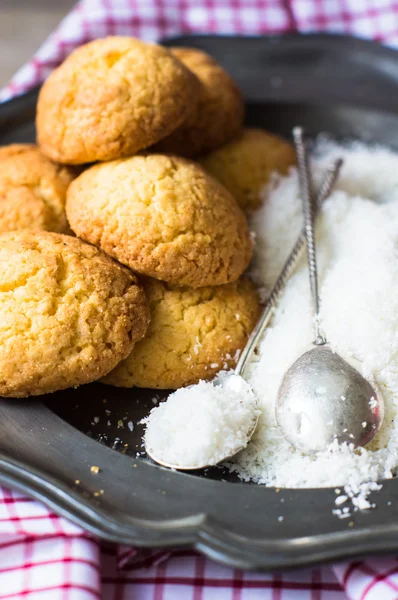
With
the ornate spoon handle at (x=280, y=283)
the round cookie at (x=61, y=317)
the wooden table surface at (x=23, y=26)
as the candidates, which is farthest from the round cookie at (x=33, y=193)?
the wooden table surface at (x=23, y=26)

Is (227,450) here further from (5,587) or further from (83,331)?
(5,587)

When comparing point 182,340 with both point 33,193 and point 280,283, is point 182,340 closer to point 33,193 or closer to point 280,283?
point 280,283

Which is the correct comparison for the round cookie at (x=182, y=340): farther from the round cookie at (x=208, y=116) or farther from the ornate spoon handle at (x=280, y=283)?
the round cookie at (x=208, y=116)

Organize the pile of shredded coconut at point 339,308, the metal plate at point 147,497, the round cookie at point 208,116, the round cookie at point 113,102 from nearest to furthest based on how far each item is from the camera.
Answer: the metal plate at point 147,497 → the pile of shredded coconut at point 339,308 → the round cookie at point 113,102 → the round cookie at point 208,116

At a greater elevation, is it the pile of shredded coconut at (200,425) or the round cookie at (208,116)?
the round cookie at (208,116)

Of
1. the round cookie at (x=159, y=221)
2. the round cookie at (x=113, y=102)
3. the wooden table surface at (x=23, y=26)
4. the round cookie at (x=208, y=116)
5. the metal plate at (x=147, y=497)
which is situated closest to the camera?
the metal plate at (x=147, y=497)

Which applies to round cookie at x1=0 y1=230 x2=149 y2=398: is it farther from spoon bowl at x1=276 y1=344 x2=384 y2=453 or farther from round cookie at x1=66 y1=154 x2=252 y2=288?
spoon bowl at x1=276 y1=344 x2=384 y2=453

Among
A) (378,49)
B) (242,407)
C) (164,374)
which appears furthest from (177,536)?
(378,49)

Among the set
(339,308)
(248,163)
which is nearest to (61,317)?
(339,308)
